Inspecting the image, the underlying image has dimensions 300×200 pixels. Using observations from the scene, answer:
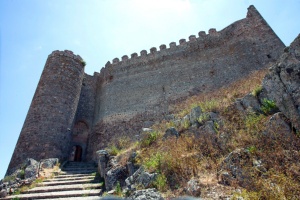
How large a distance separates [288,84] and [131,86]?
41.0ft

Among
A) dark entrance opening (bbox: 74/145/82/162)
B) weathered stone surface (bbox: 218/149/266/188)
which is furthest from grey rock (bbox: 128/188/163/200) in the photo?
dark entrance opening (bbox: 74/145/82/162)

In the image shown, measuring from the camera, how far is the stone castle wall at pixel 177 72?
584 inches

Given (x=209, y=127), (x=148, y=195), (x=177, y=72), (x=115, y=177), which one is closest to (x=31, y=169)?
(x=115, y=177)

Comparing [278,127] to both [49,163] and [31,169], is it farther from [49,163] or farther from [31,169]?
[49,163]

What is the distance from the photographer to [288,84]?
5852 millimetres

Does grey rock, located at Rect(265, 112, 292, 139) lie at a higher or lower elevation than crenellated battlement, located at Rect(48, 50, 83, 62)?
lower

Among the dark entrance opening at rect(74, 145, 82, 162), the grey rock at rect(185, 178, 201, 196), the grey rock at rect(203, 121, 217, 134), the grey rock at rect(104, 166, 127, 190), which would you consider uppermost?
the dark entrance opening at rect(74, 145, 82, 162)

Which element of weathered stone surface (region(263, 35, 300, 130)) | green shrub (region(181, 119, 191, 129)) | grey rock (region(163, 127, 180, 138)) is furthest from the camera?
green shrub (region(181, 119, 191, 129))

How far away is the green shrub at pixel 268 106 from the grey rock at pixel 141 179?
11.4ft

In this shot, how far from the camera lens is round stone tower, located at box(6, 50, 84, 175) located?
40.9ft

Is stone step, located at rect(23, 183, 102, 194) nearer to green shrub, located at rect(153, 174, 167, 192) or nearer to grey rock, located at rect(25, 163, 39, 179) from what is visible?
grey rock, located at rect(25, 163, 39, 179)

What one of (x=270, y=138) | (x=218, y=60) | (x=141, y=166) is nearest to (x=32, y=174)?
(x=141, y=166)

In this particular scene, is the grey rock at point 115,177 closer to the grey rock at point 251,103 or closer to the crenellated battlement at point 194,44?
the grey rock at point 251,103

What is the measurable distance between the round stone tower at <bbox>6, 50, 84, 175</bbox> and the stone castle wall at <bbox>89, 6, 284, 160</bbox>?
2.84 m
